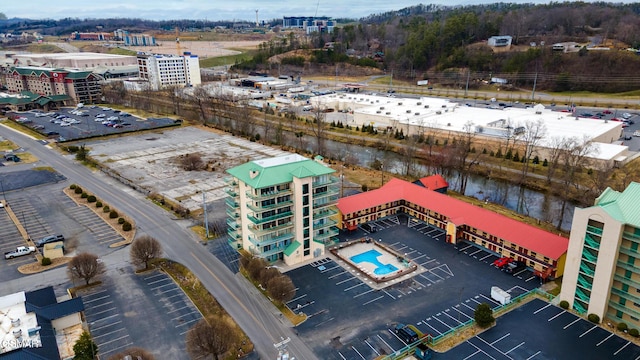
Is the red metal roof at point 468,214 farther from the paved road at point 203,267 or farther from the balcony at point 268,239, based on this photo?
the paved road at point 203,267

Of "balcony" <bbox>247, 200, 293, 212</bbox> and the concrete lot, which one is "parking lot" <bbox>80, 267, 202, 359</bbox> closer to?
"balcony" <bbox>247, 200, 293, 212</bbox>

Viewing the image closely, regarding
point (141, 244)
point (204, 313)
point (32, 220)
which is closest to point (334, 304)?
point (204, 313)

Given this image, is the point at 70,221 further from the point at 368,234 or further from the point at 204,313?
the point at 368,234

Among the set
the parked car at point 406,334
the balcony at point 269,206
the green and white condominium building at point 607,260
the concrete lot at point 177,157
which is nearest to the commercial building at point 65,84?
the concrete lot at point 177,157

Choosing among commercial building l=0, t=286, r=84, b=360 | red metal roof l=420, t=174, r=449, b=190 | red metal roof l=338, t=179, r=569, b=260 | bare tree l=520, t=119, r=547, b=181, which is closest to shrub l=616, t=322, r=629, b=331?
red metal roof l=338, t=179, r=569, b=260

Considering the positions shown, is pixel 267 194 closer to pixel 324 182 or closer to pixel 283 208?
pixel 283 208
